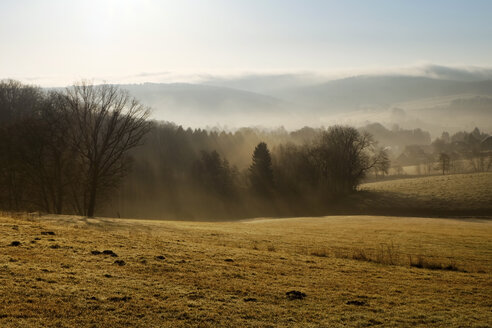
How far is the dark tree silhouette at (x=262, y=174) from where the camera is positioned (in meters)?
97.1

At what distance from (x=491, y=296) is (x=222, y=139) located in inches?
4795

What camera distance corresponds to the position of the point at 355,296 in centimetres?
1356

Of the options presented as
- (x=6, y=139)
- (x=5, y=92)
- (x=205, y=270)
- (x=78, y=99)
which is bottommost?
(x=205, y=270)

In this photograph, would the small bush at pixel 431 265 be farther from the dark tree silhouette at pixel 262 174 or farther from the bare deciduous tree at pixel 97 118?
the dark tree silhouette at pixel 262 174

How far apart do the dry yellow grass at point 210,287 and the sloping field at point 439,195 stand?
60.3 m

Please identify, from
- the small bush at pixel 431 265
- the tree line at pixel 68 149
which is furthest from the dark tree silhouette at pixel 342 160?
the small bush at pixel 431 265

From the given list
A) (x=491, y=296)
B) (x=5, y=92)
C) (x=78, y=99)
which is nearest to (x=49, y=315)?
(x=491, y=296)

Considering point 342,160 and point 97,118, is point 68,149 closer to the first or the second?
point 97,118

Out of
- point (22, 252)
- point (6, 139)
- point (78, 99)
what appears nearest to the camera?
point (22, 252)

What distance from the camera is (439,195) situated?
271 ft

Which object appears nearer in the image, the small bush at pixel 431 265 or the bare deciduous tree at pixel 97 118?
the small bush at pixel 431 265

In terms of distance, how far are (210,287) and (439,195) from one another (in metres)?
80.2

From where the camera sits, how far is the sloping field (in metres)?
75.9

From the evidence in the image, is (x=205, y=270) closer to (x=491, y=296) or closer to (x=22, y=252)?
(x=22, y=252)
